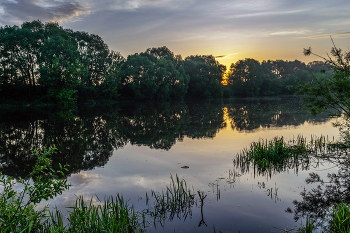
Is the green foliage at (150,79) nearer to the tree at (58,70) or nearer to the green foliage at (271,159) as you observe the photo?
the tree at (58,70)

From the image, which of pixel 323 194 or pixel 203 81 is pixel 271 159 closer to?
pixel 323 194

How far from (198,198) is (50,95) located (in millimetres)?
55789

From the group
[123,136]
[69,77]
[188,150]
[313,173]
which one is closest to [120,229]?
[313,173]

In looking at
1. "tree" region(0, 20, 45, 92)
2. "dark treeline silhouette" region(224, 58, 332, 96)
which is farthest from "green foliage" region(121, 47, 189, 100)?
"dark treeline silhouette" region(224, 58, 332, 96)

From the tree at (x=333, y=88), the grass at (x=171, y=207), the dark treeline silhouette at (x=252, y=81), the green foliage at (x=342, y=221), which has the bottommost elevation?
the grass at (x=171, y=207)

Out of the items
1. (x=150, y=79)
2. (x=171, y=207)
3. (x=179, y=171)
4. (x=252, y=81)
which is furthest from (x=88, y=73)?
(x=252, y=81)

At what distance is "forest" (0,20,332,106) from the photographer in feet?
183

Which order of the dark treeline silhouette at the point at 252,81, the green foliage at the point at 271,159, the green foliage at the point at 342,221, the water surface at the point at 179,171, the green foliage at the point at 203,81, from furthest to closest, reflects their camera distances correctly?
the dark treeline silhouette at the point at 252,81, the green foliage at the point at 203,81, the green foliage at the point at 271,159, the water surface at the point at 179,171, the green foliage at the point at 342,221

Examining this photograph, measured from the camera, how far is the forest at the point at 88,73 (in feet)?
183

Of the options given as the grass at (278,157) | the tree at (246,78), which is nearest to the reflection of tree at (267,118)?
the grass at (278,157)

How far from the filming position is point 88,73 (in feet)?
209

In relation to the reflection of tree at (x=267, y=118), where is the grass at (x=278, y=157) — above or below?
below

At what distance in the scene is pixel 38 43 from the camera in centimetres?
5922

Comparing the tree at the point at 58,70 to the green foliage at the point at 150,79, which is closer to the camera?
the tree at the point at 58,70
